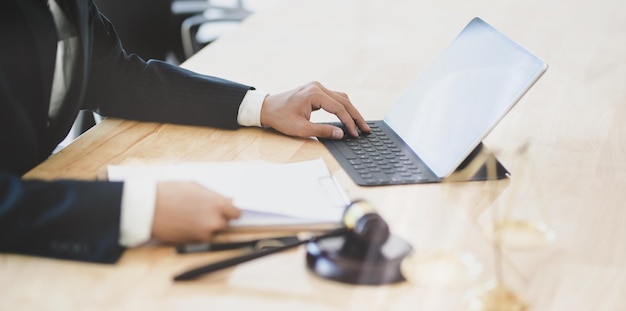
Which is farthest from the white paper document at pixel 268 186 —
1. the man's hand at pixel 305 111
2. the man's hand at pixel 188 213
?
the man's hand at pixel 305 111

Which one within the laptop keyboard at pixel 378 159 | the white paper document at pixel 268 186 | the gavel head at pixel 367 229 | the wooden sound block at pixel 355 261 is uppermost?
the gavel head at pixel 367 229

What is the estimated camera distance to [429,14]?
260cm

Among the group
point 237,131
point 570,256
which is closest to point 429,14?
point 237,131

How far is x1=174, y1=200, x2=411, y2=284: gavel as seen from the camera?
976mm

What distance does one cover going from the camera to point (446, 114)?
4.60 ft

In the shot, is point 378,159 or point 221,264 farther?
point 378,159

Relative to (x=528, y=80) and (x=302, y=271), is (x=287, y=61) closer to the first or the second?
(x=528, y=80)

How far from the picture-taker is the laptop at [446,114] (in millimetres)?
1297

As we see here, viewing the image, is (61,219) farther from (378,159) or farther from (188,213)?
(378,159)

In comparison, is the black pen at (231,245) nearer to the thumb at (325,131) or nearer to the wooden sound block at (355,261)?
the wooden sound block at (355,261)

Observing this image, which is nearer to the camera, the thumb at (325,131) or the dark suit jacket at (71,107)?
the dark suit jacket at (71,107)

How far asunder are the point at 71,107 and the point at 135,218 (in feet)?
1.85

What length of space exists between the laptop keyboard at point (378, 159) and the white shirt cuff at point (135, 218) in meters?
0.39

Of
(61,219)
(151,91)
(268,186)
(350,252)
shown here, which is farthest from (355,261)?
(151,91)
